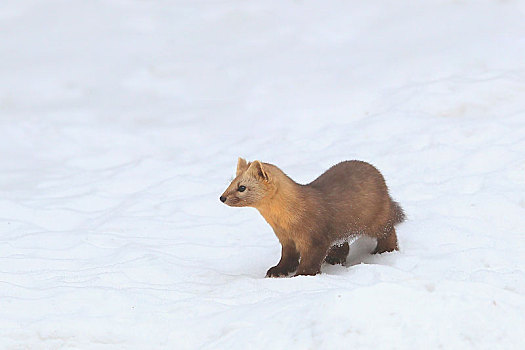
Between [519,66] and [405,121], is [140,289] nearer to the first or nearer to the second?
[405,121]

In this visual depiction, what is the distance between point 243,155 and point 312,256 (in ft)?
10.6

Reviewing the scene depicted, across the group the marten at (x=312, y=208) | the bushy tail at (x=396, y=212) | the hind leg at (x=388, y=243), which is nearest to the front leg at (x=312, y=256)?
the marten at (x=312, y=208)

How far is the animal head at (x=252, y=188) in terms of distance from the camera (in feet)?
15.3

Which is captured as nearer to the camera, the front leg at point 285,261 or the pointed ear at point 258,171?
the pointed ear at point 258,171

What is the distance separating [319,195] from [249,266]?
807mm

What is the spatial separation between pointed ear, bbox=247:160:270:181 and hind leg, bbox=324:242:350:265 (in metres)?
0.76

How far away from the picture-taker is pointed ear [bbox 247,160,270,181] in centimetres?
466

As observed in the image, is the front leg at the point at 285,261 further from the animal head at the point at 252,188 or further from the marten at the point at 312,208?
the animal head at the point at 252,188

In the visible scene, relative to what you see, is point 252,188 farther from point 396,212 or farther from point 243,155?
point 243,155

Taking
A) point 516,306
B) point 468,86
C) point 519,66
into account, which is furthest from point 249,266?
point 519,66

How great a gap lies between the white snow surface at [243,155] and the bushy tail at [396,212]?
0.44 feet

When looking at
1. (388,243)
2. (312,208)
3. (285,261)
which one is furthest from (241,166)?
(388,243)

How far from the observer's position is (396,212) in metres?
5.29

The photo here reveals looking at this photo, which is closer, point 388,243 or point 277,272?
point 277,272
